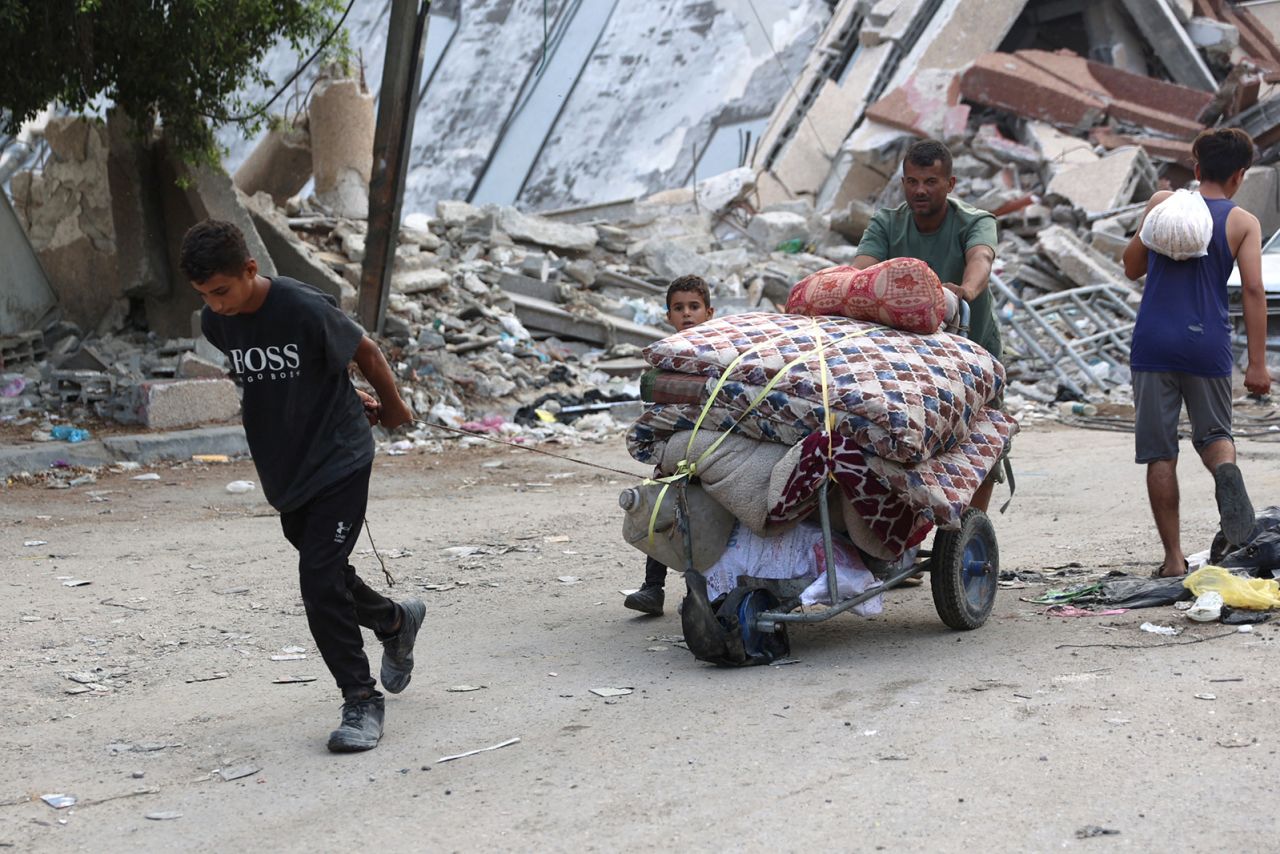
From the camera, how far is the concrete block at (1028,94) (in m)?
20.7

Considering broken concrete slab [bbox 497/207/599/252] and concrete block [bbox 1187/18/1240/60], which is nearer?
broken concrete slab [bbox 497/207/599/252]

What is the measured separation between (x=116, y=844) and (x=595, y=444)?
8.21 m

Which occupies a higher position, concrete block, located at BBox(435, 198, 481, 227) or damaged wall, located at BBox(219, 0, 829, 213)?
damaged wall, located at BBox(219, 0, 829, 213)

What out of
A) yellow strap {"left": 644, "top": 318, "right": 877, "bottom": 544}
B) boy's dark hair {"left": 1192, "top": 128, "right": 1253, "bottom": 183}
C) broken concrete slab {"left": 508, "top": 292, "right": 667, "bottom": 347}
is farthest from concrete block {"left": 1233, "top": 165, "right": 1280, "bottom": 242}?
yellow strap {"left": 644, "top": 318, "right": 877, "bottom": 544}

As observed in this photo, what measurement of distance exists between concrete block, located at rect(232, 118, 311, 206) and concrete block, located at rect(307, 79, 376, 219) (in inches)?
30.7

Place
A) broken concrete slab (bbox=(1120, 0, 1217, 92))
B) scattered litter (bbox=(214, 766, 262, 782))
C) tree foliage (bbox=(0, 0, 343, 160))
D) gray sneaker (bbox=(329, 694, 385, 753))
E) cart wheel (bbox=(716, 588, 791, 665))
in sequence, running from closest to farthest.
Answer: scattered litter (bbox=(214, 766, 262, 782)) < gray sneaker (bbox=(329, 694, 385, 753)) < cart wheel (bbox=(716, 588, 791, 665)) < tree foliage (bbox=(0, 0, 343, 160)) < broken concrete slab (bbox=(1120, 0, 1217, 92))

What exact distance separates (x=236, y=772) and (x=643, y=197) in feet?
71.9

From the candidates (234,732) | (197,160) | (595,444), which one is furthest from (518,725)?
(197,160)

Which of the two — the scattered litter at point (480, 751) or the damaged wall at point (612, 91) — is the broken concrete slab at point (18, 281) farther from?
the damaged wall at point (612, 91)

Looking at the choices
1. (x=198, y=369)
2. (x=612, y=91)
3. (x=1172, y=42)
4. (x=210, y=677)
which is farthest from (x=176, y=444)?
(x=1172, y=42)

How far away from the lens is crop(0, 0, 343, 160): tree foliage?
9922mm

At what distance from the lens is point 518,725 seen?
402 centimetres

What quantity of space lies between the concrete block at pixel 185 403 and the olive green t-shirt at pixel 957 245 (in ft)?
23.3

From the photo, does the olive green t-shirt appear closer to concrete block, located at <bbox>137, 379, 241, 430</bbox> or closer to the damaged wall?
concrete block, located at <bbox>137, 379, 241, 430</bbox>
